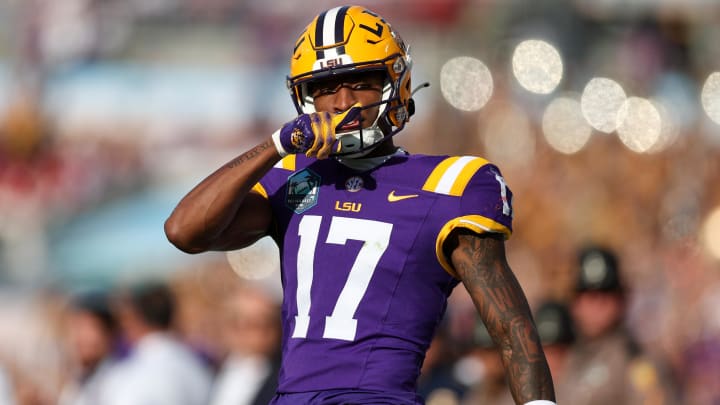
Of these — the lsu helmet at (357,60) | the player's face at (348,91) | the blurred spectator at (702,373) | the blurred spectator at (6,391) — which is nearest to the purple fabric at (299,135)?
the lsu helmet at (357,60)

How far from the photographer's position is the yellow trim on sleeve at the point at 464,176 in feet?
13.0

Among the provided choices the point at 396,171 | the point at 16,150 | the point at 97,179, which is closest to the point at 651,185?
the point at 97,179

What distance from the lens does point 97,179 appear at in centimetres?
1570

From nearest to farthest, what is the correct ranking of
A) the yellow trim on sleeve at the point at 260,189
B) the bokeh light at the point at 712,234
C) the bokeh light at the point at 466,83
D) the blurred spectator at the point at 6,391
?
the yellow trim on sleeve at the point at 260,189, the blurred spectator at the point at 6,391, the bokeh light at the point at 712,234, the bokeh light at the point at 466,83

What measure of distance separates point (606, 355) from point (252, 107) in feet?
30.8

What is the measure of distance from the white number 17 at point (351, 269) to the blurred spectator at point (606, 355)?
9.48ft

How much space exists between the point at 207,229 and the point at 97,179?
472 inches

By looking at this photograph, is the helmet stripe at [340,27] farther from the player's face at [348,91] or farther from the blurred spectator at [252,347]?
the blurred spectator at [252,347]

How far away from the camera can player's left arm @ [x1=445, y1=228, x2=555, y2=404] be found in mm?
3693

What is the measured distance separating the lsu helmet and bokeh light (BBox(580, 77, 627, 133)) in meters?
11.5

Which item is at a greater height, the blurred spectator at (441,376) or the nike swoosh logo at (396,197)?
the nike swoosh logo at (396,197)

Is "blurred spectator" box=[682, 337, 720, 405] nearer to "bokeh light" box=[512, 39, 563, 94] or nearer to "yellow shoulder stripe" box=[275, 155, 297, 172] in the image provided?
"yellow shoulder stripe" box=[275, 155, 297, 172]

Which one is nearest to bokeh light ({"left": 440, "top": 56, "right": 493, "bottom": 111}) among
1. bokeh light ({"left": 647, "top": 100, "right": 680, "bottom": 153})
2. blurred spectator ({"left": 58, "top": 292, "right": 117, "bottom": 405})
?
bokeh light ({"left": 647, "top": 100, "right": 680, "bottom": 153})

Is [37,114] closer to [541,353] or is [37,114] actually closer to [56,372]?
[56,372]
